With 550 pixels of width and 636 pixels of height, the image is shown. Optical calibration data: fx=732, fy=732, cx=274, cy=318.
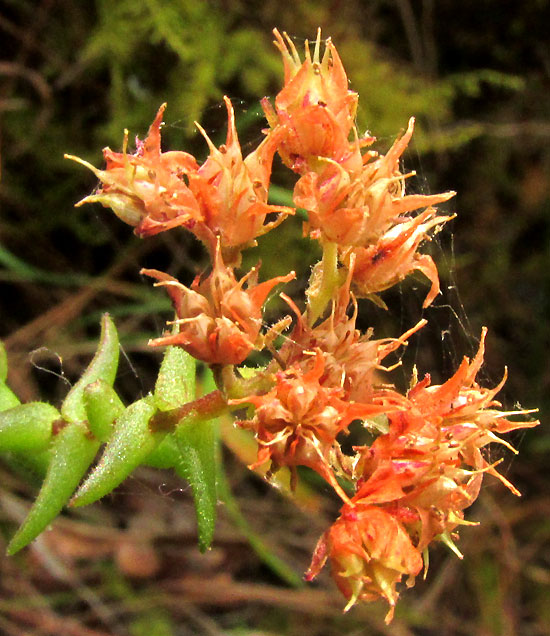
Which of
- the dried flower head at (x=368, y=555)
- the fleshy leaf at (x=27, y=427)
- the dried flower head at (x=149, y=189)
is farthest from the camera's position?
the fleshy leaf at (x=27, y=427)

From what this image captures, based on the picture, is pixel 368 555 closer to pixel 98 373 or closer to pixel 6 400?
pixel 98 373

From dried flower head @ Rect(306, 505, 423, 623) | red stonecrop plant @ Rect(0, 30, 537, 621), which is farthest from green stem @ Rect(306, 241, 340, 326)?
dried flower head @ Rect(306, 505, 423, 623)

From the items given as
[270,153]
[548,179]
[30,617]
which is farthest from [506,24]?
[30,617]

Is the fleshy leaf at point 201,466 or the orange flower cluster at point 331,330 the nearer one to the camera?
the orange flower cluster at point 331,330

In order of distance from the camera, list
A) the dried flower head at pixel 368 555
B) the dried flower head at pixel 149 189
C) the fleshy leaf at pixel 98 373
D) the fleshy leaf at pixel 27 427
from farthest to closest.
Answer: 1. the fleshy leaf at pixel 98 373
2. the fleshy leaf at pixel 27 427
3. the dried flower head at pixel 149 189
4. the dried flower head at pixel 368 555

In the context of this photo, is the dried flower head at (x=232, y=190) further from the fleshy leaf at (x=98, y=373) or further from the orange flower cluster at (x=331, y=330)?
the fleshy leaf at (x=98, y=373)

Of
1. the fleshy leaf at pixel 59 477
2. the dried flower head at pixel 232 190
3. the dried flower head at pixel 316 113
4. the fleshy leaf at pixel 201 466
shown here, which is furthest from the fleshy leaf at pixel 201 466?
the dried flower head at pixel 316 113
